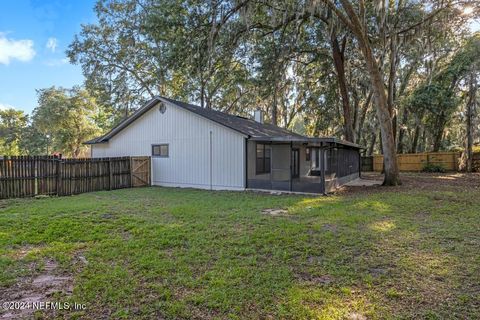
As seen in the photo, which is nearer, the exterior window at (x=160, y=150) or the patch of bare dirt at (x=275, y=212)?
the patch of bare dirt at (x=275, y=212)

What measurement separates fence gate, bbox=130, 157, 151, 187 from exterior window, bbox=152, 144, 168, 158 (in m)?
0.42

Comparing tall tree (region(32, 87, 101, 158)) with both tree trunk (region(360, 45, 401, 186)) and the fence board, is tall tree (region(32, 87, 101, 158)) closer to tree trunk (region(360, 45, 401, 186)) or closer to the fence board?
tree trunk (region(360, 45, 401, 186))

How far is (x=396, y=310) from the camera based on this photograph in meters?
2.65

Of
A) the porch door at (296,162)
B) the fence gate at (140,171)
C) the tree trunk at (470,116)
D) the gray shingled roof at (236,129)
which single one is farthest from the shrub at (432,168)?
the fence gate at (140,171)

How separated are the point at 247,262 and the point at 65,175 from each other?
9.05 meters

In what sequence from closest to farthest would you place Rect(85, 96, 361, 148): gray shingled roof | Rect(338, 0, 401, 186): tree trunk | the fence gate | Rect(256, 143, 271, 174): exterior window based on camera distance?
Rect(85, 96, 361, 148): gray shingled roof < Rect(338, 0, 401, 186): tree trunk < Rect(256, 143, 271, 174): exterior window < the fence gate

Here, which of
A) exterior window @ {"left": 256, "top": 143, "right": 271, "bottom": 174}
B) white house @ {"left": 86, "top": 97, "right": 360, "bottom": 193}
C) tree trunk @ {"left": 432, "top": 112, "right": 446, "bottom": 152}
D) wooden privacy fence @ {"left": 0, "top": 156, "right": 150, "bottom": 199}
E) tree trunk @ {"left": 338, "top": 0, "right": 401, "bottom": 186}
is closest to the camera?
wooden privacy fence @ {"left": 0, "top": 156, "right": 150, "bottom": 199}

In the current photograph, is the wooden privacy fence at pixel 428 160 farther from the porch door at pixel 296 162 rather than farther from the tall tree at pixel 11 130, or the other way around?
the tall tree at pixel 11 130

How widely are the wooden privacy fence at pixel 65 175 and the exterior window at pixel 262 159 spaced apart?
17.1 ft

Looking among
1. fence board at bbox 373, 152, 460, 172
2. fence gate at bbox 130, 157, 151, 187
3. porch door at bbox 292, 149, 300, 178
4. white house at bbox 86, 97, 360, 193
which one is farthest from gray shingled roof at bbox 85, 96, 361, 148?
fence board at bbox 373, 152, 460, 172

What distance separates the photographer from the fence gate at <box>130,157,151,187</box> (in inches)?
511

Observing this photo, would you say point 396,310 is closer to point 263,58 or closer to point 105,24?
point 263,58

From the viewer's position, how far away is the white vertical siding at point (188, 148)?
1152cm

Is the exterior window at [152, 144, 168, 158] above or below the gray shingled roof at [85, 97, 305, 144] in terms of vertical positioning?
below
